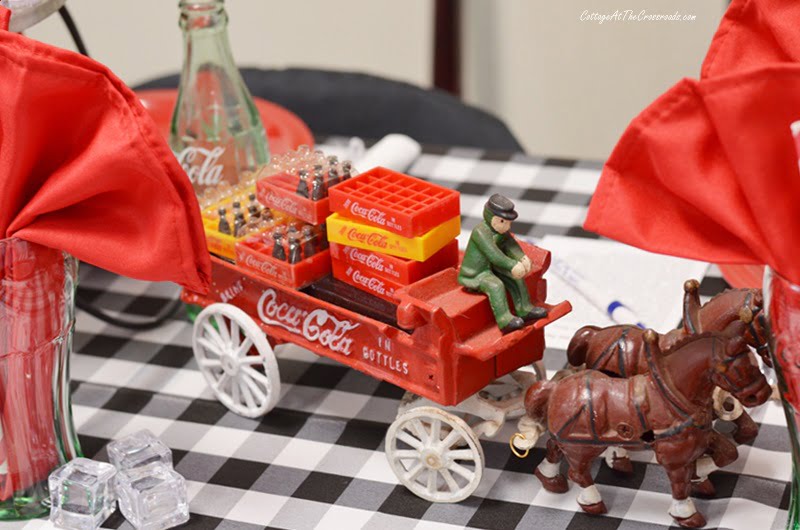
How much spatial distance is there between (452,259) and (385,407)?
0.63 feet

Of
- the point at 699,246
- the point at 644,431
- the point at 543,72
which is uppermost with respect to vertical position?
the point at 699,246

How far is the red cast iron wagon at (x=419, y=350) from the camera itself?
0.98 meters

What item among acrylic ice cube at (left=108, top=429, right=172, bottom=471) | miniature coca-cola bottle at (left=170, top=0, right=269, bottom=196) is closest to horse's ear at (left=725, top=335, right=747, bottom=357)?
acrylic ice cube at (left=108, top=429, right=172, bottom=471)

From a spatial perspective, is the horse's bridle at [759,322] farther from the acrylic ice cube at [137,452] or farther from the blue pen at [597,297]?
the acrylic ice cube at [137,452]

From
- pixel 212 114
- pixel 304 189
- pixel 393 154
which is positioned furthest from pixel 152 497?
pixel 393 154

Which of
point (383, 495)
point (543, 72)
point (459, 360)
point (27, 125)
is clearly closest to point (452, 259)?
point (459, 360)

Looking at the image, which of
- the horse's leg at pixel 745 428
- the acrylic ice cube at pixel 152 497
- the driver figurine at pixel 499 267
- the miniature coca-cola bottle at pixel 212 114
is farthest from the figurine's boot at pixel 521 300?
the miniature coca-cola bottle at pixel 212 114

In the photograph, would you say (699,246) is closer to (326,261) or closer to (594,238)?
(326,261)

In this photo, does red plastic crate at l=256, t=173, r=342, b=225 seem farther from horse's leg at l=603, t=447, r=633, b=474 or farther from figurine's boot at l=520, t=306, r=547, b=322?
horse's leg at l=603, t=447, r=633, b=474

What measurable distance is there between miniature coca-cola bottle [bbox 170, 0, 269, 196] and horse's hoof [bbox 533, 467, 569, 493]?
1.68ft

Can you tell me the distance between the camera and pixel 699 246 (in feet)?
2.83

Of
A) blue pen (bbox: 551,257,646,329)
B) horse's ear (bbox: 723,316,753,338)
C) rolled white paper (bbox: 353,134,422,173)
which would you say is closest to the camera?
horse's ear (bbox: 723,316,753,338)

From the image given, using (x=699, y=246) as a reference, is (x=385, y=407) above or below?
below

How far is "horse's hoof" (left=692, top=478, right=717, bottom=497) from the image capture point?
1007 mm
